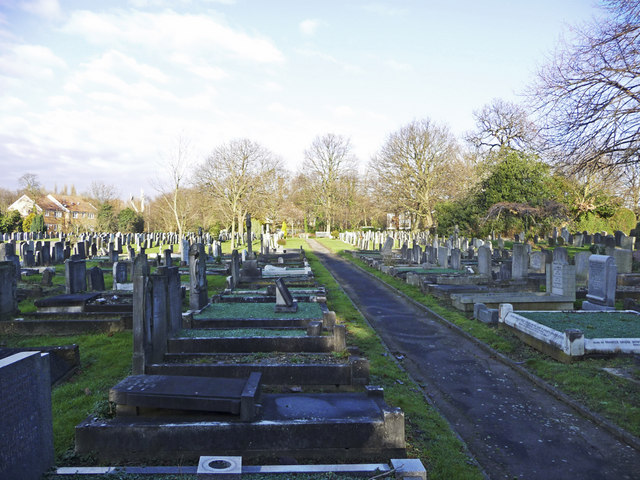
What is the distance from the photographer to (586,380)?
260 inches

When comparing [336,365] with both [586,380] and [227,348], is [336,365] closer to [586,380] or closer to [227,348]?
[227,348]

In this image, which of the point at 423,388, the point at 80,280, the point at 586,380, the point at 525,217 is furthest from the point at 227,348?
the point at 525,217

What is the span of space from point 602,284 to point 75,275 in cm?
1465

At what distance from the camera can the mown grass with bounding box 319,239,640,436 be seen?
18.4 ft

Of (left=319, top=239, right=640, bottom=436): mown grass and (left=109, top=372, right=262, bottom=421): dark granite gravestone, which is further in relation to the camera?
(left=319, top=239, right=640, bottom=436): mown grass

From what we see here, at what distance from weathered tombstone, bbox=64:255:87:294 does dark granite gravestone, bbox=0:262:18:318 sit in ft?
6.48

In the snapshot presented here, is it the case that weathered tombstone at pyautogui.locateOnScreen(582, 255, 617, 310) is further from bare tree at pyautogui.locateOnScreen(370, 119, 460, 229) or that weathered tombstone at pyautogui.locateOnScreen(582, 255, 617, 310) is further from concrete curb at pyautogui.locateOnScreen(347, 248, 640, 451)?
bare tree at pyautogui.locateOnScreen(370, 119, 460, 229)

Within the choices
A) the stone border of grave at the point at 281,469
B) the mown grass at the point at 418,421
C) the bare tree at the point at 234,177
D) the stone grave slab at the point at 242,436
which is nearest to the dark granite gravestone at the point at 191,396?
the stone grave slab at the point at 242,436

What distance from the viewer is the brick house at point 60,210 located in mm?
61094

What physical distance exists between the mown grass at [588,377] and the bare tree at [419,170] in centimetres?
3403

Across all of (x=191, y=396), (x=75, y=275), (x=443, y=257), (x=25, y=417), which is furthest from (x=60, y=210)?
(x=25, y=417)

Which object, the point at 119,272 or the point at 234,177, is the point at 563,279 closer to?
the point at 119,272

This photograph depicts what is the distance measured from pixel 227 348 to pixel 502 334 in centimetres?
598

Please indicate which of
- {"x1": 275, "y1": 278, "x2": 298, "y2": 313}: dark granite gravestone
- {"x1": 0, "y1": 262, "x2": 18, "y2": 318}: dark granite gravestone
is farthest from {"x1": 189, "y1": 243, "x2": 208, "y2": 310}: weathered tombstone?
{"x1": 0, "y1": 262, "x2": 18, "y2": 318}: dark granite gravestone
